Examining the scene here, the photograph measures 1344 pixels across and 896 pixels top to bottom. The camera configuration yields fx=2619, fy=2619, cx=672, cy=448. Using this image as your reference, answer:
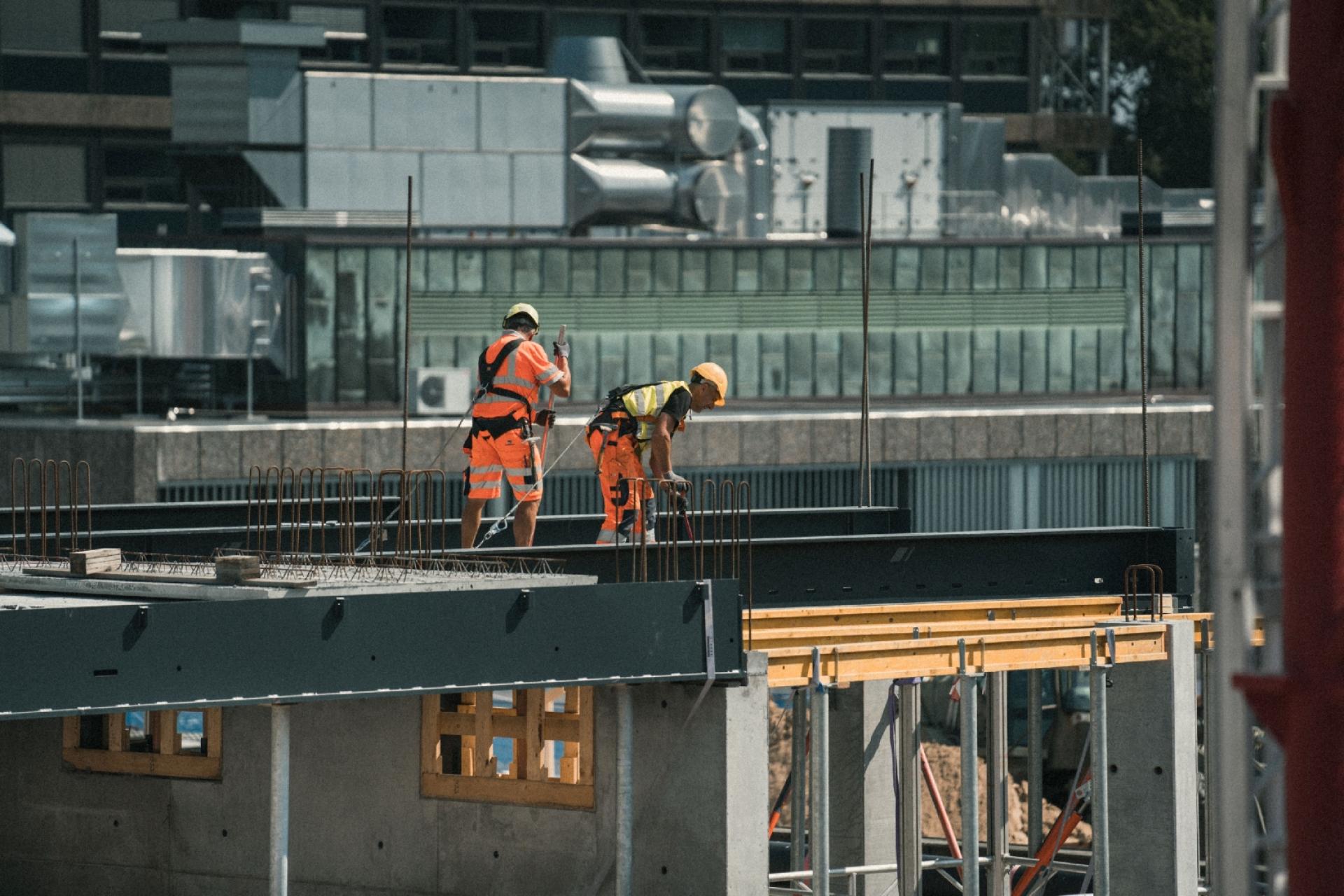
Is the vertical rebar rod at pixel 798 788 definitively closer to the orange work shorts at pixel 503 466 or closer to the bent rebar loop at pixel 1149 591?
the bent rebar loop at pixel 1149 591

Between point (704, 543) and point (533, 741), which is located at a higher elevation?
point (704, 543)

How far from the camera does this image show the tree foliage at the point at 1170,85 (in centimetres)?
8294

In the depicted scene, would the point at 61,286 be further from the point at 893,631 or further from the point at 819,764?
the point at 819,764

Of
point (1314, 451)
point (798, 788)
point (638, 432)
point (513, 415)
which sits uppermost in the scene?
point (513, 415)

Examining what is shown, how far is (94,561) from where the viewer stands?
17094 millimetres

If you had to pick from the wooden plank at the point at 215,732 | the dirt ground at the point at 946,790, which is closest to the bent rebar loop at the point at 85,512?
the wooden plank at the point at 215,732

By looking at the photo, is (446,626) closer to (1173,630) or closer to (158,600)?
(158,600)

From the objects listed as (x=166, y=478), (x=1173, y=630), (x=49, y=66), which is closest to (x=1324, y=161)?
(x=1173, y=630)

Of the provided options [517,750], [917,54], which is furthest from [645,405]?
[917,54]

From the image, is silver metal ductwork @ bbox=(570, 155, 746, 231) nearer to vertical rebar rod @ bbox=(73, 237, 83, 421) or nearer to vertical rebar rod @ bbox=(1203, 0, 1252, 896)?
vertical rebar rod @ bbox=(73, 237, 83, 421)

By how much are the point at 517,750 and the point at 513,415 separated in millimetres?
2690

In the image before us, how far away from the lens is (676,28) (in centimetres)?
7188

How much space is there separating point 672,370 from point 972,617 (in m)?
24.8

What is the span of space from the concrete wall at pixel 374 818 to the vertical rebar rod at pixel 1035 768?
8.59 meters
